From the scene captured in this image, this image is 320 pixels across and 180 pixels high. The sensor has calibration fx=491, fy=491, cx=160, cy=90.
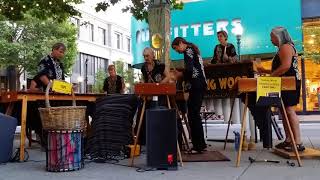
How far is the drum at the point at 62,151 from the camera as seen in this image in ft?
21.1

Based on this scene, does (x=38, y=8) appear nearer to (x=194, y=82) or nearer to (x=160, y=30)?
(x=160, y=30)

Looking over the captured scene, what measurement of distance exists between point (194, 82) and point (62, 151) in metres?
2.31

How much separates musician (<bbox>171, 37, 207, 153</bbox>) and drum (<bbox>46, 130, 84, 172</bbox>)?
1932 millimetres

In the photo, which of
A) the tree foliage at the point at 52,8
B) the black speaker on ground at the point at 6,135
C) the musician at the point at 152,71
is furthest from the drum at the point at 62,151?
the tree foliage at the point at 52,8

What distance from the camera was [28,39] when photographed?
3553 cm

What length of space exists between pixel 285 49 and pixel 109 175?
3158mm

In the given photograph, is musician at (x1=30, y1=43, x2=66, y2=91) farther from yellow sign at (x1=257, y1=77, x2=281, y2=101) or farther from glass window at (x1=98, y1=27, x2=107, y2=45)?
glass window at (x1=98, y1=27, x2=107, y2=45)

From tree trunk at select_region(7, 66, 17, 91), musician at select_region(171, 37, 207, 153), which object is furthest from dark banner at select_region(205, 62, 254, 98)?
tree trunk at select_region(7, 66, 17, 91)

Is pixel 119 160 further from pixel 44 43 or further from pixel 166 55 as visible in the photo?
pixel 44 43

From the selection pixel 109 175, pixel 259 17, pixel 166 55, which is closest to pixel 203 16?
pixel 259 17

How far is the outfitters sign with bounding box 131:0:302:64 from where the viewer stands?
82.6ft

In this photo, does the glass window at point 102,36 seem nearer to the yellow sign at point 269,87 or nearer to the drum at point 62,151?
the drum at point 62,151

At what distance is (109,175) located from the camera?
6.02 meters

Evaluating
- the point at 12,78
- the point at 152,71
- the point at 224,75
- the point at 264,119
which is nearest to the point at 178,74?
the point at 152,71
